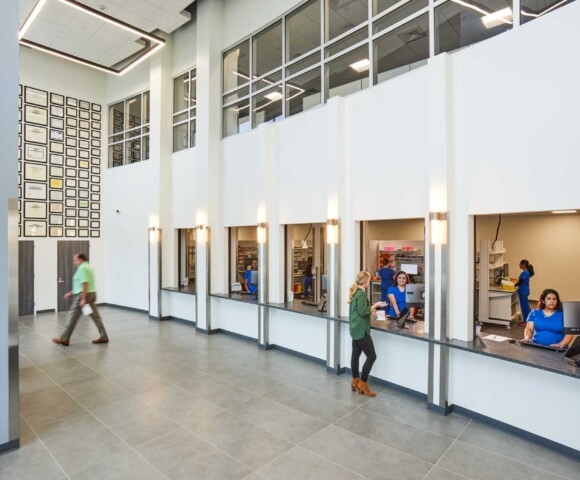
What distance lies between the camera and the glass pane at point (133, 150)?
10102 millimetres

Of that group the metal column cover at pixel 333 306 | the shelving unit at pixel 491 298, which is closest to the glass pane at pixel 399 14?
the metal column cover at pixel 333 306

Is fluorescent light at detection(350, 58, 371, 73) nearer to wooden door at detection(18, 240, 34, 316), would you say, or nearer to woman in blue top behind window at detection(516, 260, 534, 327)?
woman in blue top behind window at detection(516, 260, 534, 327)

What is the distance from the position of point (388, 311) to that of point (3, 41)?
572 cm

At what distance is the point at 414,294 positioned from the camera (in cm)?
503

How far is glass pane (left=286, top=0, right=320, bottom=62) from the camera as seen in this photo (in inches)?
252

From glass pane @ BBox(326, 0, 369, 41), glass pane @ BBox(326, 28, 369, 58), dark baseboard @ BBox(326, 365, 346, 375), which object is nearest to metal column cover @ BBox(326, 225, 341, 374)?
dark baseboard @ BBox(326, 365, 346, 375)

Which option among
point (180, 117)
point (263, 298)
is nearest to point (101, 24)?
point (180, 117)

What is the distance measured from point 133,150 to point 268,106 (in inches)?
208

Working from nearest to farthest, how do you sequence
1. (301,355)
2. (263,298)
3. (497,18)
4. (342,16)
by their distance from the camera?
1. (497,18)
2. (342,16)
3. (301,355)
4. (263,298)

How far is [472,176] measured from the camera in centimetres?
404

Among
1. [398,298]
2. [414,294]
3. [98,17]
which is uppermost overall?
[98,17]

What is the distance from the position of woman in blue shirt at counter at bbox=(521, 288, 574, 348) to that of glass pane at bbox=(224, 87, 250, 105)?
616 centimetres

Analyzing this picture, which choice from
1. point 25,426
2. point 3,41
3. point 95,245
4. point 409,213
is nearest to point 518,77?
point 409,213

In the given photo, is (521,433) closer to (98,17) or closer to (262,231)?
(262,231)
